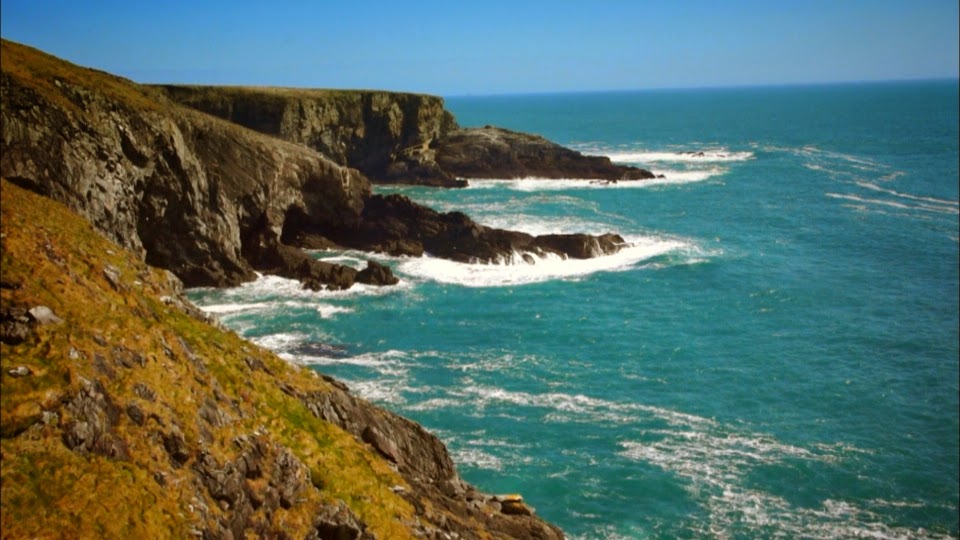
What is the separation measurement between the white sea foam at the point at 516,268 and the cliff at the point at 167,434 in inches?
1369

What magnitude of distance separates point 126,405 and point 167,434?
0.92 metres

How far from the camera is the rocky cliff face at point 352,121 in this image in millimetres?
84000

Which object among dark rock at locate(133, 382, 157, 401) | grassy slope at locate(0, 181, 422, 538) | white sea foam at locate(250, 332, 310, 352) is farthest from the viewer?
white sea foam at locate(250, 332, 310, 352)

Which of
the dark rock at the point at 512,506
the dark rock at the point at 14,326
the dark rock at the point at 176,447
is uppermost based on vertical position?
the dark rock at the point at 14,326

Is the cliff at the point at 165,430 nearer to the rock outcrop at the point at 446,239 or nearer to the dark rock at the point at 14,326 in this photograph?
the dark rock at the point at 14,326

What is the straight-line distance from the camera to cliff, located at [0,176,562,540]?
12.5 metres

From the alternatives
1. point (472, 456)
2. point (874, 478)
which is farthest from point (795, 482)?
point (472, 456)

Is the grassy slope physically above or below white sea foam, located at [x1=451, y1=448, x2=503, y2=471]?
above

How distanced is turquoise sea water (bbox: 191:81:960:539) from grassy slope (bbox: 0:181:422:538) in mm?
10995

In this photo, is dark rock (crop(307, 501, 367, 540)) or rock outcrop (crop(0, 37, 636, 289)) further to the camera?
rock outcrop (crop(0, 37, 636, 289))

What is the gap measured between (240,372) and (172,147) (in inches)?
1264

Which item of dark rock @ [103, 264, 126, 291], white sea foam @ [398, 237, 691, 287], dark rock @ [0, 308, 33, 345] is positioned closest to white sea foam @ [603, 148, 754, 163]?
white sea foam @ [398, 237, 691, 287]

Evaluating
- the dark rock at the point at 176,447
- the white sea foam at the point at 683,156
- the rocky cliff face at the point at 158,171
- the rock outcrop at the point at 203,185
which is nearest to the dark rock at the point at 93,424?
the dark rock at the point at 176,447

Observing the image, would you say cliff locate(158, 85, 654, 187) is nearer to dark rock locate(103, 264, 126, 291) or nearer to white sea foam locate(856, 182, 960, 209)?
white sea foam locate(856, 182, 960, 209)
